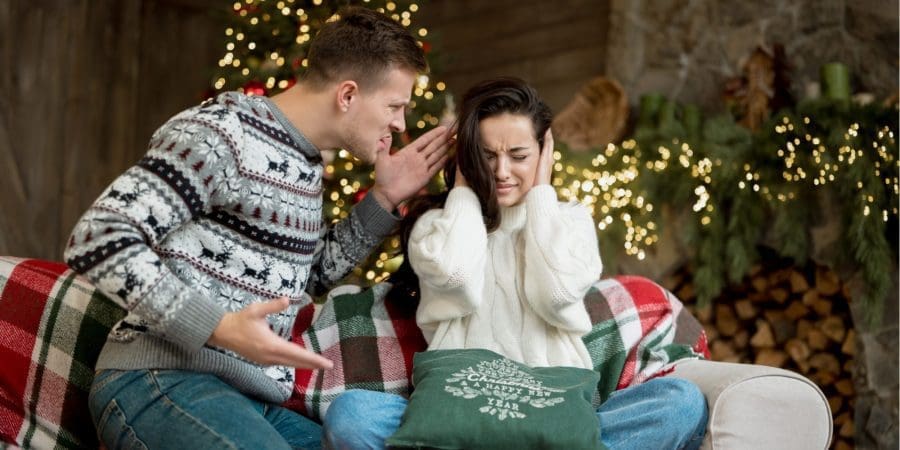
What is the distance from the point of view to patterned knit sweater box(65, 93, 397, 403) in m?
1.44

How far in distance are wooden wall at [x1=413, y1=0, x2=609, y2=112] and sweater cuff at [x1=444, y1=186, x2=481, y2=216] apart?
2324mm

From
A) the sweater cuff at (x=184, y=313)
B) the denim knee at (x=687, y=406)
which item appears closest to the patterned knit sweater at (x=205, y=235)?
the sweater cuff at (x=184, y=313)

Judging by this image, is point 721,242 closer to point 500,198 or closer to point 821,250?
point 821,250

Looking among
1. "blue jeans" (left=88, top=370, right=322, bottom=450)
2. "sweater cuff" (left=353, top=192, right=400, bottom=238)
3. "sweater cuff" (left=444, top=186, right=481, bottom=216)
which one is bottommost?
"blue jeans" (left=88, top=370, right=322, bottom=450)

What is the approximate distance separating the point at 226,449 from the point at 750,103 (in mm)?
2655

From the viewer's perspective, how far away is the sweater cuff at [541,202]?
6.83ft

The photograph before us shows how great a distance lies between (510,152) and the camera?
2107mm

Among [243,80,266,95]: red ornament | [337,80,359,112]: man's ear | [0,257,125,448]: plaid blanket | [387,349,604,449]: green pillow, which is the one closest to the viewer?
[387,349,604,449]: green pillow

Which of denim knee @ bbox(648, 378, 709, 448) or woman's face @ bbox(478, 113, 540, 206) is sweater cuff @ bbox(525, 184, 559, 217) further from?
denim knee @ bbox(648, 378, 709, 448)

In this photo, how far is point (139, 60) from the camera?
16.0ft

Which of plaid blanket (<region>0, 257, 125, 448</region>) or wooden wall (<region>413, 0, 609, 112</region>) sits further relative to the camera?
wooden wall (<region>413, 0, 609, 112</region>)

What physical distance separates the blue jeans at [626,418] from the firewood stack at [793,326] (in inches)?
61.8

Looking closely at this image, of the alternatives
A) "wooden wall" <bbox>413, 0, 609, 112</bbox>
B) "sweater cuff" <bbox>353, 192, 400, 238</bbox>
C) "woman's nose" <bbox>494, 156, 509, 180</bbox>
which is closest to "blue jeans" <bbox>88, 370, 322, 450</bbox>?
"sweater cuff" <bbox>353, 192, 400, 238</bbox>

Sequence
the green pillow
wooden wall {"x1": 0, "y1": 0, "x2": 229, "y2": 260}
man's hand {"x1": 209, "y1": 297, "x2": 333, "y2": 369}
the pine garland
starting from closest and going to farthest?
1. man's hand {"x1": 209, "y1": 297, "x2": 333, "y2": 369}
2. the green pillow
3. the pine garland
4. wooden wall {"x1": 0, "y1": 0, "x2": 229, "y2": 260}
